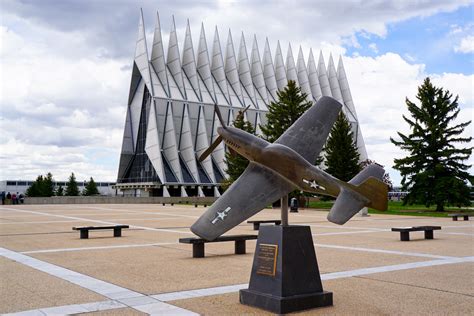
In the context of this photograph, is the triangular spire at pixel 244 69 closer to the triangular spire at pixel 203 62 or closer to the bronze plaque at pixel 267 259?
the triangular spire at pixel 203 62

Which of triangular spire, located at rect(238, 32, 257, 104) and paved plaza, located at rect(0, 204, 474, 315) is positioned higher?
triangular spire, located at rect(238, 32, 257, 104)

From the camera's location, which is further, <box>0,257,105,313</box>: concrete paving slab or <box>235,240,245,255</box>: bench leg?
<box>235,240,245,255</box>: bench leg

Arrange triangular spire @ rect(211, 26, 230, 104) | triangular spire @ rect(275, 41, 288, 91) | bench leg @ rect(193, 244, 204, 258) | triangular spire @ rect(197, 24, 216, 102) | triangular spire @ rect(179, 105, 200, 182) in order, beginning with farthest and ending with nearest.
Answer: triangular spire @ rect(275, 41, 288, 91)
triangular spire @ rect(211, 26, 230, 104)
triangular spire @ rect(197, 24, 216, 102)
triangular spire @ rect(179, 105, 200, 182)
bench leg @ rect(193, 244, 204, 258)

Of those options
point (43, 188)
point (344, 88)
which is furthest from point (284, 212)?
point (344, 88)

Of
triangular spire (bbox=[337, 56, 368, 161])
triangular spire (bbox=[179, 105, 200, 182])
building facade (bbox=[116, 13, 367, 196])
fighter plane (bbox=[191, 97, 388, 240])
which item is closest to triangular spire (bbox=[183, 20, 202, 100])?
building facade (bbox=[116, 13, 367, 196])

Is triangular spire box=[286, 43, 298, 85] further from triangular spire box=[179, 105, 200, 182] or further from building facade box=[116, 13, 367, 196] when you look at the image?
triangular spire box=[179, 105, 200, 182]

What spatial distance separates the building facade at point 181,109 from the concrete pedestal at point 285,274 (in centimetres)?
5493

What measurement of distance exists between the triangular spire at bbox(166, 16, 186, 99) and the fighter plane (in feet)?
197

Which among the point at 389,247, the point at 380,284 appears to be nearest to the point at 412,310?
the point at 380,284

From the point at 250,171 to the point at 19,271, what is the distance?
4.94 m

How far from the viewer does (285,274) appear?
245 inches

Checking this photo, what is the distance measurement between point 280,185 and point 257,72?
73.7 metres

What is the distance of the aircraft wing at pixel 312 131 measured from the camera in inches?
307

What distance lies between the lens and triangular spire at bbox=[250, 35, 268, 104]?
77.7m
